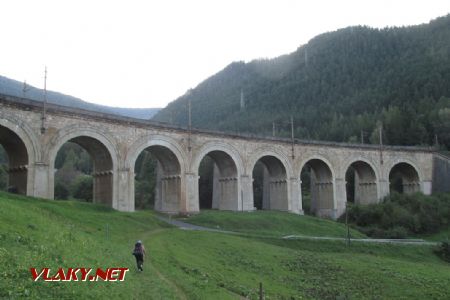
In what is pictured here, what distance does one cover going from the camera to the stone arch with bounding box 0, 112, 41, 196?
31483mm

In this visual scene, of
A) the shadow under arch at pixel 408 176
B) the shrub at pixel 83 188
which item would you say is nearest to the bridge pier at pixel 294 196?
the shadow under arch at pixel 408 176

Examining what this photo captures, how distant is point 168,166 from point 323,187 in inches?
880

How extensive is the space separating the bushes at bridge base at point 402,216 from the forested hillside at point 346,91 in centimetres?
2835

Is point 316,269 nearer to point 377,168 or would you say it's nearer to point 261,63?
point 377,168

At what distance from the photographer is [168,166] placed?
4453 centimetres

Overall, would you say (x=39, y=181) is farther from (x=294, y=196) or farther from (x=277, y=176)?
(x=294, y=196)

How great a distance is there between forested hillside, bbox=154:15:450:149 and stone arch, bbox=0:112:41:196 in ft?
167

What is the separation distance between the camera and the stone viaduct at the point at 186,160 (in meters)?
32.8

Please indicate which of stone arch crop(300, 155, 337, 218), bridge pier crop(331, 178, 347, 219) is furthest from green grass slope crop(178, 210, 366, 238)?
stone arch crop(300, 155, 337, 218)

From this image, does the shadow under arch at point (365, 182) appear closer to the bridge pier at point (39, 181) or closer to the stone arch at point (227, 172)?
the stone arch at point (227, 172)

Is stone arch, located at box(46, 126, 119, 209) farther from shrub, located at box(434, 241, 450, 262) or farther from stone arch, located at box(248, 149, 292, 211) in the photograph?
shrub, located at box(434, 241, 450, 262)

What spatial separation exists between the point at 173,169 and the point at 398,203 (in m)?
28.9

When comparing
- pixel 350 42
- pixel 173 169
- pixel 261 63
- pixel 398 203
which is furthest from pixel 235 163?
pixel 261 63

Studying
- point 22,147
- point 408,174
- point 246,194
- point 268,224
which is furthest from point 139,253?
point 408,174
